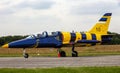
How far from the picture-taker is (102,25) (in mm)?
40344

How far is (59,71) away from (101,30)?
951 inches

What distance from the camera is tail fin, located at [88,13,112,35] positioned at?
40000mm

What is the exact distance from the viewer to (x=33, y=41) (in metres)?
34.9

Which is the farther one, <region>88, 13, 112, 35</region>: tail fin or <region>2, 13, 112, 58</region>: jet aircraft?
<region>88, 13, 112, 35</region>: tail fin

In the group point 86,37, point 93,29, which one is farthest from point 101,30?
point 86,37

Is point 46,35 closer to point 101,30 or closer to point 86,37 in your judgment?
point 86,37

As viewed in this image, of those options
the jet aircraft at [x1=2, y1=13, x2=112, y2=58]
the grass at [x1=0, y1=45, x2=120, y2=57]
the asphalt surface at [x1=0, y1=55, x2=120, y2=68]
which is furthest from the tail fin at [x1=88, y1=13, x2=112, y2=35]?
the asphalt surface at [x1=0, y1=55, x2=120, y2=68]

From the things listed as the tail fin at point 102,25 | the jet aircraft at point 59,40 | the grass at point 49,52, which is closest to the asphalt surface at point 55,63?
the jet aircraft at point 59,40

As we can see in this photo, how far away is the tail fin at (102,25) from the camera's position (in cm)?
4000

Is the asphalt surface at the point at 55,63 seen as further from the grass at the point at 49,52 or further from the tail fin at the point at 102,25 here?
the tail fin at the point at 102,25

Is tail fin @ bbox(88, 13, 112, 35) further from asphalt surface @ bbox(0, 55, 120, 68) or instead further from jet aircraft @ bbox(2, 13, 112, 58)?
asphalt surface @ bbox(0, 55, 120, 68)

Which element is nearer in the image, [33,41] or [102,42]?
[33,41]

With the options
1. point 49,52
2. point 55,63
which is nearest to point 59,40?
point 55,63

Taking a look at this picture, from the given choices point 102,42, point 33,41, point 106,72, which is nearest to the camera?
point 106,72
